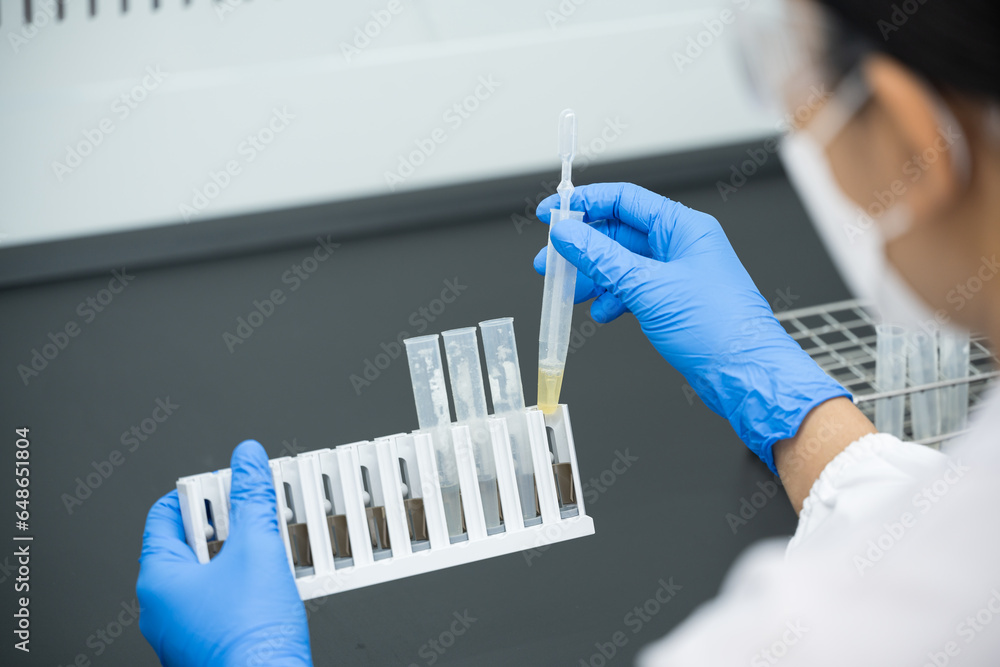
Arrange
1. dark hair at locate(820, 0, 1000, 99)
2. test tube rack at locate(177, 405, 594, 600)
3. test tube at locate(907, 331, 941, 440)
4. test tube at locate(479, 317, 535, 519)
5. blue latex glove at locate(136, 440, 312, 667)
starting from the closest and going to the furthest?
dark hair at locate(820, 0, 1000, 99) < blue latex glove at locate(136, 440, 312, 667) < test tube rack at locate(177, 405, 594, 600) < test tube at locate(479, 317, 535, 519) < test tube at locate(907, 331, 941, 440)

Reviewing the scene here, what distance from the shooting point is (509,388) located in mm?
1031

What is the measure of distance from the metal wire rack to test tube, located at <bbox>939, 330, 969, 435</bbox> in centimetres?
3

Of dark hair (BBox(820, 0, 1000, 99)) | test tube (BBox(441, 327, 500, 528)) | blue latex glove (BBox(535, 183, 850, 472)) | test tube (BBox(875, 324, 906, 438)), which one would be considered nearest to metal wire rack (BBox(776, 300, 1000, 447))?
test tube (BBox(875, 324, 906, 438))

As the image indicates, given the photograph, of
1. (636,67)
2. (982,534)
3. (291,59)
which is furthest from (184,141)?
(982,534)

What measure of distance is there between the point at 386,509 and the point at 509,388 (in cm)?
26

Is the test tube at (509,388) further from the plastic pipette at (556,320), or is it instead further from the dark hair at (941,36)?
the dark hair at (941,36)

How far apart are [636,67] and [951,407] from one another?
1030 mm

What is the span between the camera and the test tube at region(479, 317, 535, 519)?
3.33 ft

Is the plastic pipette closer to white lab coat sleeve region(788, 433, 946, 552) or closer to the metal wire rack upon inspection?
white lab coat sleeve region(788, 433, 946, 552)

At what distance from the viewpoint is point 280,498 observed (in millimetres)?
920

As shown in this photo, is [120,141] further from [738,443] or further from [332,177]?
[738,443]

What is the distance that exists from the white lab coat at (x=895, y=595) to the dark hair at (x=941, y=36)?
0.31 m

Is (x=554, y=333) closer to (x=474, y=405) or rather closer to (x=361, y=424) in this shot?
(x=474, y=405)

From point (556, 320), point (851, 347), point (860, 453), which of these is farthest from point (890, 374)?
point (556, 320)
